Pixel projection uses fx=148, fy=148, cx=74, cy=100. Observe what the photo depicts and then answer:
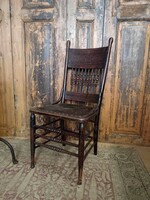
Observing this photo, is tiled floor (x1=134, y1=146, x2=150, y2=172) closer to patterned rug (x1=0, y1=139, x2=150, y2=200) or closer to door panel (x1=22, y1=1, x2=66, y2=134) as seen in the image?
patterned rug (x1=0, y1=139, x2=150, y2=200)

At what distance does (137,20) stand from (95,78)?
69cm

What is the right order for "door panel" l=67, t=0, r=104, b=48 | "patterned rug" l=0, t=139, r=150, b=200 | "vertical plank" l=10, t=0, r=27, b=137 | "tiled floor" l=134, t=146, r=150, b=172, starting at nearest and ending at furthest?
"patterned rug" l=0, t=139, r=150, b=200
"tiled floor" l=134, t=146, r=150, b=172
"door panel" l=67, t=0, r=104, b=48
"vertical plank" l=10, t=0, r=27, b=137

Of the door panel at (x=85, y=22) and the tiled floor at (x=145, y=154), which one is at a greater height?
the door panel at (x=85, y=22)

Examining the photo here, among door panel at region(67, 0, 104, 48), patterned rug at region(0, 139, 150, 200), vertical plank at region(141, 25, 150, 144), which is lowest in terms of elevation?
patterned rug at region(0, 139, 150, 200)

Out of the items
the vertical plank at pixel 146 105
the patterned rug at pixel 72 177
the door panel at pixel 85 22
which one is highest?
the door panel at pixel 85 22

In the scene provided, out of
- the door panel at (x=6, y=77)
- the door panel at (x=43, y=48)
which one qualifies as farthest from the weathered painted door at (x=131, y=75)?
the door panel at (x=6, y=77)

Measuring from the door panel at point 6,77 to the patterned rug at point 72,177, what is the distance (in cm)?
37

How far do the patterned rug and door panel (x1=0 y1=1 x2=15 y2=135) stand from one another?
372mm

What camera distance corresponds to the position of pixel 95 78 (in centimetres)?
142

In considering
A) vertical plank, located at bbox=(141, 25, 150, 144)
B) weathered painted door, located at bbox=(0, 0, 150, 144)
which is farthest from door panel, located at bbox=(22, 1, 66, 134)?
vertical plank, located at bbox=(141, 25, 150, 144)

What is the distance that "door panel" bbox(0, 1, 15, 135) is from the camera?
1.57m

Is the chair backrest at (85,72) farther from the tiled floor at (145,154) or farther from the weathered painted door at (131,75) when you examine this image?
the tiled floor at (145,154)

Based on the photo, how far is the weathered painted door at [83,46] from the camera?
145 cm

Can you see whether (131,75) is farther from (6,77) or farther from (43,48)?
(6,77)
